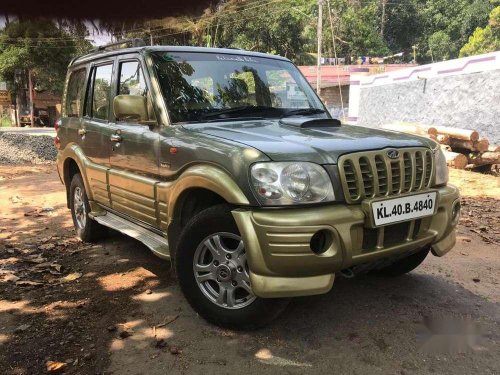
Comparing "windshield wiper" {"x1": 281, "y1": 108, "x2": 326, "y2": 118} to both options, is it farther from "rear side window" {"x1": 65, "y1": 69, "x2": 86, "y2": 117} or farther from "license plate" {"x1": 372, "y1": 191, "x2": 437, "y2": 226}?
"rear side window" {"x1": 65, "y1": 69, "x2": 86, "y2": 117}

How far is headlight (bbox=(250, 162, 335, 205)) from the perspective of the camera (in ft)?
8.73

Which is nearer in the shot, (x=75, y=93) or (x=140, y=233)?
(x=140, y=233)

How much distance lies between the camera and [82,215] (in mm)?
5309

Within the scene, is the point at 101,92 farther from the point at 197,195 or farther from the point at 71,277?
the point at 197,195

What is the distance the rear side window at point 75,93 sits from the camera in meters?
5.01

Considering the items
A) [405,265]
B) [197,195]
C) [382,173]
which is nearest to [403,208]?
[382,173]

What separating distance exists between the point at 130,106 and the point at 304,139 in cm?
132

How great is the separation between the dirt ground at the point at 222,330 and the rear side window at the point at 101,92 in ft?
4.67

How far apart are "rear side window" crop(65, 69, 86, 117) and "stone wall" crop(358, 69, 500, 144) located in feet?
33.8

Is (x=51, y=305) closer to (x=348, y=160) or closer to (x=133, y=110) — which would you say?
(x=133, y=110)

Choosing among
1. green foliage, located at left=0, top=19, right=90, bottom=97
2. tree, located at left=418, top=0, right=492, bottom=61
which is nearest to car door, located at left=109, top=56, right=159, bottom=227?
green foliage, located at left=0, top=19, right=90, bottom=97

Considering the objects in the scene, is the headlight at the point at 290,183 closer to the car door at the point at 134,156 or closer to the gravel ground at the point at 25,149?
the car door at the point at 134,156

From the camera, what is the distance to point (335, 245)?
2.64 metres

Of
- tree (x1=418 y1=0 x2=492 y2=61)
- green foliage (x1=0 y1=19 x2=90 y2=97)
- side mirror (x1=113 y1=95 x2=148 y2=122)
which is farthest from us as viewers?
tree (x1=418 y1=0 x2=492 y2=61)
